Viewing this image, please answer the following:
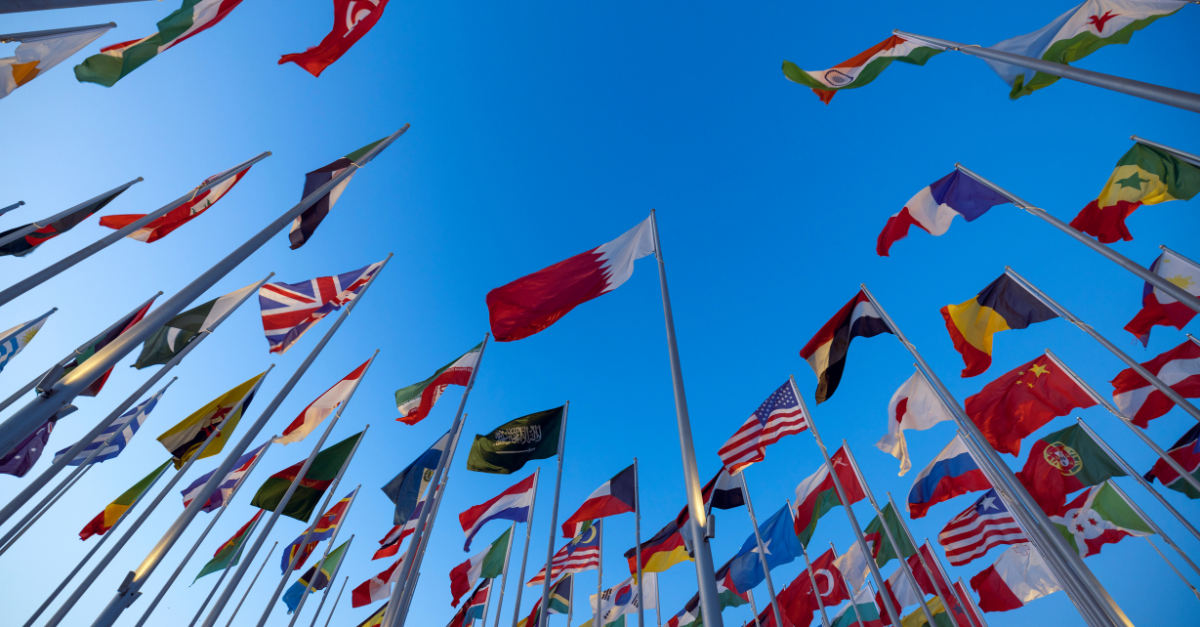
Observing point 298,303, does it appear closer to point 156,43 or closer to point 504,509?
point 156,43

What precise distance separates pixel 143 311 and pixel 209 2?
24.5ft

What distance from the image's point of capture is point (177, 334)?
495 inches

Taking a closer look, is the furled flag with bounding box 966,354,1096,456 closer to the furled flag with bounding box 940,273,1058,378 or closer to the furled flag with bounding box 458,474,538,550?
the furled flag with bounding box 940,273,1058,378

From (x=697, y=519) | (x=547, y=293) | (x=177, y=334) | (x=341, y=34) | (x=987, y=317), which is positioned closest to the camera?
(x=697, y=519)

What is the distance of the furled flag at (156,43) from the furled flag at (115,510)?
13.3 metres

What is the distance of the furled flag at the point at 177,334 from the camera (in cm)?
1234

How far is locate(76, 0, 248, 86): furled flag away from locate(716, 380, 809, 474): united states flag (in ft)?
44.8

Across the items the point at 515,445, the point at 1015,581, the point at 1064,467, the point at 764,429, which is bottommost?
the point at 1015,581

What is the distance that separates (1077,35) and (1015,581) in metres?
15.5

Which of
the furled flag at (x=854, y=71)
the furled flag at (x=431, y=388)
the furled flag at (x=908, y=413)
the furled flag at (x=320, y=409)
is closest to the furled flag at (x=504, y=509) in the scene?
the furled flag at (x=431, y=388)

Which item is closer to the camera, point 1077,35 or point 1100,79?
point 1100,79

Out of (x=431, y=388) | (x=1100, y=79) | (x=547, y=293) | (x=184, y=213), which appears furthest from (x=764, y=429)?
(x=184, y=213)

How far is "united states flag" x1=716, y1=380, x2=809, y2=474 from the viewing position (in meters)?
13.7

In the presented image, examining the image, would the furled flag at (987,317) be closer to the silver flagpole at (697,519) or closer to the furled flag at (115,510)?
the silver flagpole at (697,519)
